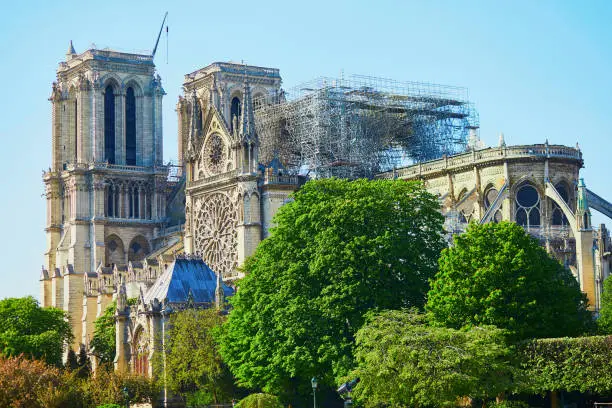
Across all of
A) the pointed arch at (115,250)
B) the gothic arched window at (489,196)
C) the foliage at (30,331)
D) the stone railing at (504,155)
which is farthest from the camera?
the pointed arch at (115,250)

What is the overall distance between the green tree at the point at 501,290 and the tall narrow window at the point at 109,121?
63654mm

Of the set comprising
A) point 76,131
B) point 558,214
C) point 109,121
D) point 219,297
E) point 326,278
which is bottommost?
point 219,297

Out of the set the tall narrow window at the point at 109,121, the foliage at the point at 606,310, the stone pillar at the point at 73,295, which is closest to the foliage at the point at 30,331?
the stone pillar at the point at 73,295

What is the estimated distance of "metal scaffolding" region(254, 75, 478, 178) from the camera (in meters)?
98.2

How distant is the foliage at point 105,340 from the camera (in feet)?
278

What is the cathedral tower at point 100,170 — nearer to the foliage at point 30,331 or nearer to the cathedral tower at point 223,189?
the cathedral tower at point 223,189

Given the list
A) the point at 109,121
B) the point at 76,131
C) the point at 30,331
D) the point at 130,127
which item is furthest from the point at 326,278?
the point at 76,131

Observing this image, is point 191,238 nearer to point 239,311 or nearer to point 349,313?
point 239,311

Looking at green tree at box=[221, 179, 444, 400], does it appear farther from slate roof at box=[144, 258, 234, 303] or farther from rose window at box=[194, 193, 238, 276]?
rose window at box=[194, 193, 238, 276]

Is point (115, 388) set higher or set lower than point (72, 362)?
lower

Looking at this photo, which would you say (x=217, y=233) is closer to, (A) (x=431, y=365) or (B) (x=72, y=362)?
(B) (x=72, y=362)

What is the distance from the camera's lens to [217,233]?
96.8 metres

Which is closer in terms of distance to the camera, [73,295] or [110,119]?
[73,295]

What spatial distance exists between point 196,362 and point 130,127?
52.9 m
